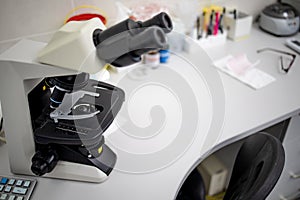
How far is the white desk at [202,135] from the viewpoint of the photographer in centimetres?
86

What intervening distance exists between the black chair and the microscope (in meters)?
0.39

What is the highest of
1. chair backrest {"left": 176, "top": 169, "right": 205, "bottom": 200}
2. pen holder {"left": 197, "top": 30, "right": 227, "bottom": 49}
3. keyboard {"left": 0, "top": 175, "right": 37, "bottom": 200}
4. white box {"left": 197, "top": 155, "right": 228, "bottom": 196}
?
keyboard {"left": 0, "top": 175, "right": 37, "bottom": 200}

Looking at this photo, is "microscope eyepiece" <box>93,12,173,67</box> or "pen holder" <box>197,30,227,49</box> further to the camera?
"pen holder" <box>197,30,227,49</box>

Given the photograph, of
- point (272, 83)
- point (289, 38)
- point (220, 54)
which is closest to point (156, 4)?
point (220, 54)

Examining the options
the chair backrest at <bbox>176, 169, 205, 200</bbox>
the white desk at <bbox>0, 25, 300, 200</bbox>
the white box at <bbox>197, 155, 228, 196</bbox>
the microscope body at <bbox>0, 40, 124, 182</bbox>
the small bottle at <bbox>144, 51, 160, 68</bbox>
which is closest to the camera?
the microscope body at <bbox>0, 40, 124, 182</bbox>

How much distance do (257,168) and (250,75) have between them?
0.55 m

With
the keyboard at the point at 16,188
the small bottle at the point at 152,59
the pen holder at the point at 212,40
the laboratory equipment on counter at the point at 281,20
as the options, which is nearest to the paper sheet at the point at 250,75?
the pen holder at the point at 212,40

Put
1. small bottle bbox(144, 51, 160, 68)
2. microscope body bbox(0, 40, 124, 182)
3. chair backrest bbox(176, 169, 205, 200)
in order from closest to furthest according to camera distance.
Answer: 1. microscope body bbox(0, 40, 124, 182)
2. chair backrest bbox(176, 169, 205, 200)
3. small bottle bbox(144, 51, 160, 68)

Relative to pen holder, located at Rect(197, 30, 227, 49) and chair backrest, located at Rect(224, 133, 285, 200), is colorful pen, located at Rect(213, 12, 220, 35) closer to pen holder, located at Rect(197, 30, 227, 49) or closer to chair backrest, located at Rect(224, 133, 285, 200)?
pen holder, located at Rect(197, 30, 227, 49)

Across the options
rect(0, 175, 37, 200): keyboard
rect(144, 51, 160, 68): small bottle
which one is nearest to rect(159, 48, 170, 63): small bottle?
rect(144, 51, 160, 68): small bottle

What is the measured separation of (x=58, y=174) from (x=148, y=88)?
1.76 feet

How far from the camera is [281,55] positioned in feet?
4.93

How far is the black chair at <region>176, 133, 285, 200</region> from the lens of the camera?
77 centimetres

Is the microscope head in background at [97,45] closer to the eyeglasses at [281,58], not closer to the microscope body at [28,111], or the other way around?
the microscope body at [28,111]
